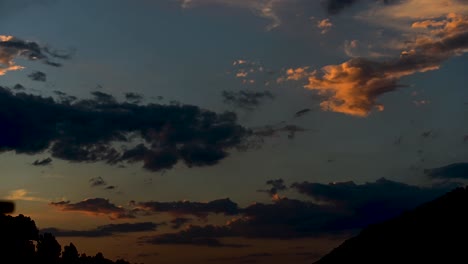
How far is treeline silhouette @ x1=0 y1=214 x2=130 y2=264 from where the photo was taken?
3730 inches

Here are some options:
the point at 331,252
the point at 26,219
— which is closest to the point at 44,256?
the point at 26,219

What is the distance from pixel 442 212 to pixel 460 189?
191 inches

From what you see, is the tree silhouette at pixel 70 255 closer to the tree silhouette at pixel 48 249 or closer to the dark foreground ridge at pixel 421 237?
the tree silhouette at pixel 48 249

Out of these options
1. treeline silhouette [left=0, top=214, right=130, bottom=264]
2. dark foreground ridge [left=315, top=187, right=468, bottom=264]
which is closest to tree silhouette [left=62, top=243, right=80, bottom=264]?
treeline silhouette [left=0, top=214, right=130, bottom=264]

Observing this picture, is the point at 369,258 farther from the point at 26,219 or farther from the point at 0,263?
the point at 26,219

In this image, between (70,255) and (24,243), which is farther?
(70,255)

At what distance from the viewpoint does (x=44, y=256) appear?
371 ft

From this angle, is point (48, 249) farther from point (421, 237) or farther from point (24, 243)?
point (421, 237)

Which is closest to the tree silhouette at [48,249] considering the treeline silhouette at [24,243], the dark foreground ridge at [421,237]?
the treeline silhouette at [24,243]

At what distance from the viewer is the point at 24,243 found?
102 metres

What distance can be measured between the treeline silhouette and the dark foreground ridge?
53116 millimetres

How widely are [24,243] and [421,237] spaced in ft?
226

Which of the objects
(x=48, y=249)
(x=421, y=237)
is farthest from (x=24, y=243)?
(x=421, y=237)

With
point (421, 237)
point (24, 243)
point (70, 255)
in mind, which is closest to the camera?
point (421, 237)
